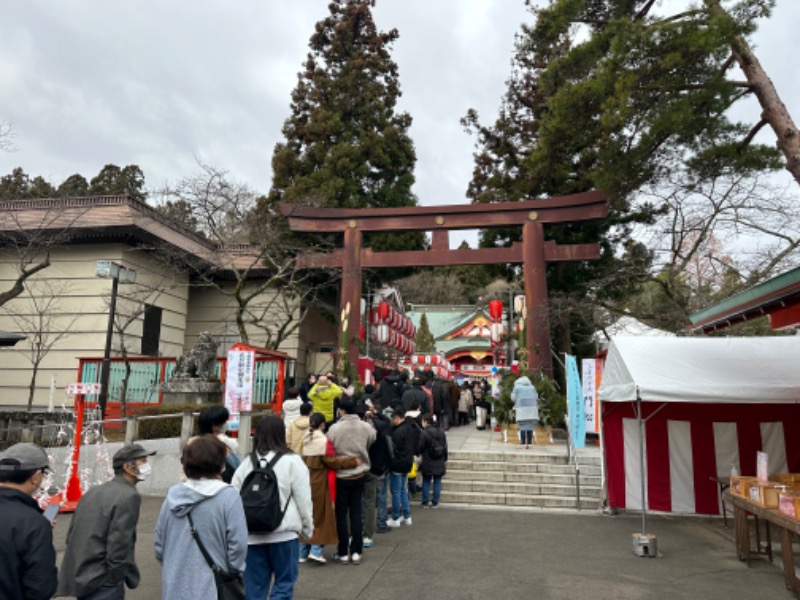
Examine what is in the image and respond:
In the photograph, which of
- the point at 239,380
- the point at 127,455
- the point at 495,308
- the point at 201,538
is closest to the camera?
the point at 201,538

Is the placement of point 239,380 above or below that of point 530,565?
above

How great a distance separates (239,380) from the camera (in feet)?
32.6

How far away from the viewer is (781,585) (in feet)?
17.3

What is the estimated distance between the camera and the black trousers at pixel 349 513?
5477mm

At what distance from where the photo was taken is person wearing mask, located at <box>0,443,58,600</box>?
2.31m

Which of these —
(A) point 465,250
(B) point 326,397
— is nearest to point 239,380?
(B) point 326,397

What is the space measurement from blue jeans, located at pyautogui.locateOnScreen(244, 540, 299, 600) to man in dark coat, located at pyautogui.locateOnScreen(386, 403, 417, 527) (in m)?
2.89

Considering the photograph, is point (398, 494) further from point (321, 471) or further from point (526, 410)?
point (526, 410)

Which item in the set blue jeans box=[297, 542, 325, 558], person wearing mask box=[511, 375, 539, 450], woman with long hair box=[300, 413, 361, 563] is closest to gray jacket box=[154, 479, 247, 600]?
woman with long hair box=[300, 413, 361, 563]

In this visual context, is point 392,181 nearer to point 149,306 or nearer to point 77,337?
point 149,306

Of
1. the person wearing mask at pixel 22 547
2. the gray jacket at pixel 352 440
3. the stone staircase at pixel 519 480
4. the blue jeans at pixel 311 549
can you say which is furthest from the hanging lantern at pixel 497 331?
the person wearing mask at pixel 22 547

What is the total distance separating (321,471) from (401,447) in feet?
5.65

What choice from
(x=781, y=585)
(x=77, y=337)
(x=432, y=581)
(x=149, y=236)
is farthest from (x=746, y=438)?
(x=77, y=337)

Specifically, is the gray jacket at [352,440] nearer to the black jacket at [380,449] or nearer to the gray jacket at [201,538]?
the black jacket at [380,449]
